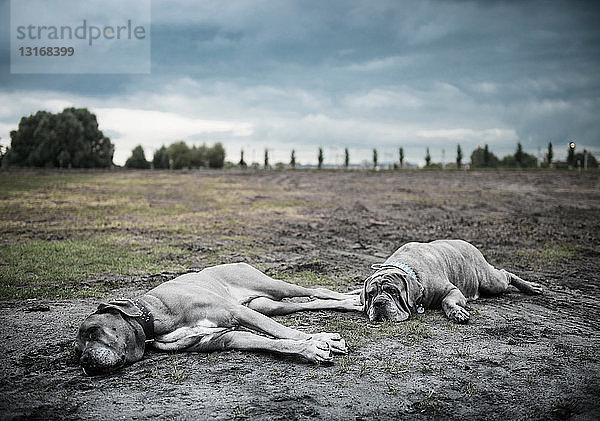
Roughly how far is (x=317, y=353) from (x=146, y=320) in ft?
5.96

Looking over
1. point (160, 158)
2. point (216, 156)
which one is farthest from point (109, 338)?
point (160, 158)

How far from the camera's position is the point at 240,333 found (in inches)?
218

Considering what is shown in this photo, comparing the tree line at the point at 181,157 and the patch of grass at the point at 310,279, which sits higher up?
the tree line at the point at 181,157

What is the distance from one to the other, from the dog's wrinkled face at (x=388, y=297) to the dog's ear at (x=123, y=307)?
3.04 meters

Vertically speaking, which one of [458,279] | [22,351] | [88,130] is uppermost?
[88,130]

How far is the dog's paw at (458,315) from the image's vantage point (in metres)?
6.57

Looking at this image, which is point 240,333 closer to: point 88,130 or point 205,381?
point 205,381

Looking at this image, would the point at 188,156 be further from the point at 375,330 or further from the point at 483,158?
the point at 375,330

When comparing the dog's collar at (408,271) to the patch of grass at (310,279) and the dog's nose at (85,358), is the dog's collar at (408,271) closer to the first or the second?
the patch of grass at (310,279)

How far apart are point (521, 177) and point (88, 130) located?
50206 mm

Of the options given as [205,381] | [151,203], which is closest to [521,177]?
[151,203]

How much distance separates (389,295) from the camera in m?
6.50

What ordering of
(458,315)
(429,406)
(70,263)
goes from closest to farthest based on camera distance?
(429,406) < (458,315) < (70,263)

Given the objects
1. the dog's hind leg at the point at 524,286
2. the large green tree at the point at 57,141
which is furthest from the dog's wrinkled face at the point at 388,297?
the large green tree at the point at 57,141
